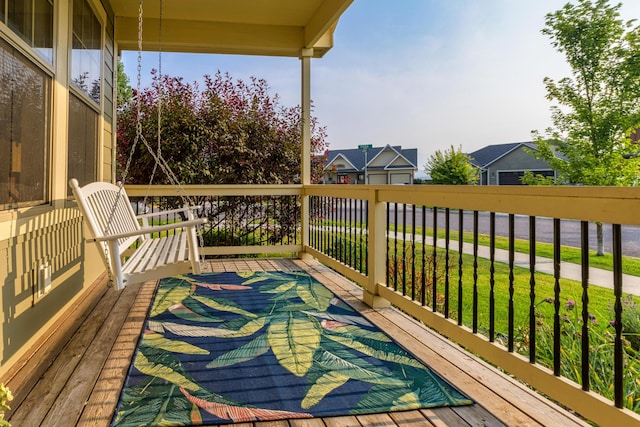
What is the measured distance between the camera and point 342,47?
22172mm

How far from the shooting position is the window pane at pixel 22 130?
1.86 metres

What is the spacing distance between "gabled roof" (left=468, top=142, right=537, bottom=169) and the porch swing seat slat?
14.2 meters

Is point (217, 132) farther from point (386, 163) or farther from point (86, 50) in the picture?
point (386, 163)

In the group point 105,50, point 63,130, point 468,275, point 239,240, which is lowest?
point 468,275

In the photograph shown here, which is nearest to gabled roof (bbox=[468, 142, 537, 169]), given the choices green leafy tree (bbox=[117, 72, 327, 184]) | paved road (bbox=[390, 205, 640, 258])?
paved road (bbox=[390, 205, 640, 258])

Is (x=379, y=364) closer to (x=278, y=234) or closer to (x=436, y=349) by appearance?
(x=436, y=349)

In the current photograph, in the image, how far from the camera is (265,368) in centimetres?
199

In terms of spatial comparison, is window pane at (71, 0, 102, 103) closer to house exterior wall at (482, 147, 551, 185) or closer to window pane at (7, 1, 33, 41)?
window pane at (7, 1, 33, 41)

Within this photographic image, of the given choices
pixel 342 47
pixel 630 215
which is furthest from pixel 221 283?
pixel 342 47

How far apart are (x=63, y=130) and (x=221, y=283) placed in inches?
67.7

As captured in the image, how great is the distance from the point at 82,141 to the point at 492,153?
15955mm

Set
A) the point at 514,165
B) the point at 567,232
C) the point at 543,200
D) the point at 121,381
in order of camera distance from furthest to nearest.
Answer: the point at 514,165 → the point at 567,232 → the point at 121,381 → the point at 543,200

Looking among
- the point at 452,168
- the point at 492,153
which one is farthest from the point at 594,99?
the point at 452,168

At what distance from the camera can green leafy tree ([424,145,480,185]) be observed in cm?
1680
